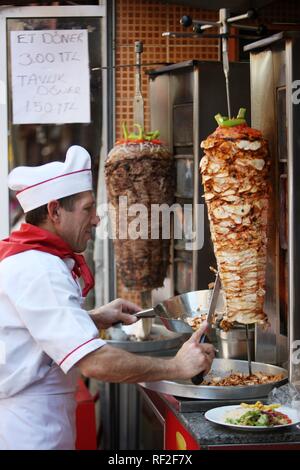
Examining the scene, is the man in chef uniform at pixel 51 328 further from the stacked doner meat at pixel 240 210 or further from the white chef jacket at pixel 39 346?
the stacked doner meat at pixel 240 210

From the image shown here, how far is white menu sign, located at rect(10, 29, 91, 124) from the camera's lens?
17.1ft

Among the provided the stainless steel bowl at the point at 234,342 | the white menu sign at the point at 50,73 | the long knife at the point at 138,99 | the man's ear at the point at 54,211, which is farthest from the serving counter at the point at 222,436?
the white menu sign at the point at 50,73

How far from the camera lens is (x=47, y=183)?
3238 millimetres

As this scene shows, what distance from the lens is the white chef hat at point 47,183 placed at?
10.6ft

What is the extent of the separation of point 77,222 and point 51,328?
1.55ft

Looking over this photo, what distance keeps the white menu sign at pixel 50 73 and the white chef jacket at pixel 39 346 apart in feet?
6.96

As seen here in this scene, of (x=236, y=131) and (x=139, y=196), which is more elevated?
(x=236, y=131)

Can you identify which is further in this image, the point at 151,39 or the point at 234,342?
the point at 151,39

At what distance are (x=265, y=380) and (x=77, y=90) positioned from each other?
2.31 metres

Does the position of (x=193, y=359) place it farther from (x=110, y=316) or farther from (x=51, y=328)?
(x=110, y=316)

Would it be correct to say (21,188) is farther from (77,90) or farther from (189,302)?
(77,90)

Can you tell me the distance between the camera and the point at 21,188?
3.28m

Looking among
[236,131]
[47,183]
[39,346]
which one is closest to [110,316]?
[39,346]
